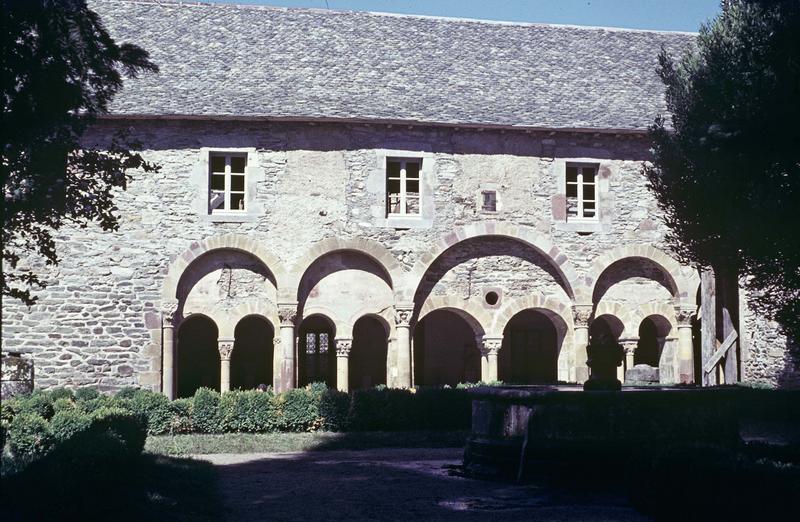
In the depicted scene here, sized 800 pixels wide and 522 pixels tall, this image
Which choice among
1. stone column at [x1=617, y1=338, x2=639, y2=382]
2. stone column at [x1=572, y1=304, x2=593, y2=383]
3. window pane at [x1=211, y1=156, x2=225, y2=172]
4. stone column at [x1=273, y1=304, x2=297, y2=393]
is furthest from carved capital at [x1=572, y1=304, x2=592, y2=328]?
window pane at [x1=211, y1=156, x2=225, y2=172]

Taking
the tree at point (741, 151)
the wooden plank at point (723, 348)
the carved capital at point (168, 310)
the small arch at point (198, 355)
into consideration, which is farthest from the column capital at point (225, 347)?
the wooden plank at point (723, 348)

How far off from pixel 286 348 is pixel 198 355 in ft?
15.8

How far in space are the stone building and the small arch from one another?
288 centimetres

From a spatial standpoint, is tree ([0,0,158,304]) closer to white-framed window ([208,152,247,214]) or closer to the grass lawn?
the grass lawn

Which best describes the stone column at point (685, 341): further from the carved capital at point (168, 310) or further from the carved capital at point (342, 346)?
the carved capital at point (168, 310)

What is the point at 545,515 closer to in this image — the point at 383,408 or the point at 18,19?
the point at 18,19

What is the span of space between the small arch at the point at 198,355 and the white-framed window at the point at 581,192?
867 centimetres

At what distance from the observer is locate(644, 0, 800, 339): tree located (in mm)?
11164

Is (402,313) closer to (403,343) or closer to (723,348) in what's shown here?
(403,343)

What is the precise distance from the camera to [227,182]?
19.7m

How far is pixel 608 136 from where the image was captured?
811 inches

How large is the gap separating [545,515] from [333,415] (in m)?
8.46

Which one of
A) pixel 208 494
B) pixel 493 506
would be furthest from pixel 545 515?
pixel 208 494

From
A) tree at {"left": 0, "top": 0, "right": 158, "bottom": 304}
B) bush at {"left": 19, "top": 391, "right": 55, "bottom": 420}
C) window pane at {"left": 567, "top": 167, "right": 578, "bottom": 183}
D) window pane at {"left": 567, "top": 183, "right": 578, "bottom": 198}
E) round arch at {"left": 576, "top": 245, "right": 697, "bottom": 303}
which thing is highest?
window pane at {"left": 567, "top": 167, "right": 578, "bottom": 183}
